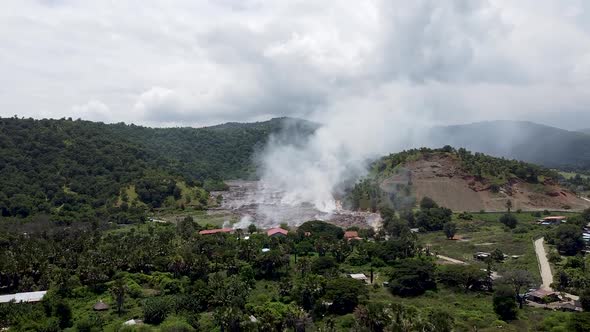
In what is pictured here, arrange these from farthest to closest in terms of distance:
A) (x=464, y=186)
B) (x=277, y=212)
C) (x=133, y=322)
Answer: (x=464, y=186) < (x=277, y=212) < (x=133, y=322)

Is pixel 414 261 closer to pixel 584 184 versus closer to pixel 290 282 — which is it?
pixel 290 282

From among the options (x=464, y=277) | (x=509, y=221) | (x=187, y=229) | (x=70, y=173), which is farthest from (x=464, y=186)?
(x=70, y=173)

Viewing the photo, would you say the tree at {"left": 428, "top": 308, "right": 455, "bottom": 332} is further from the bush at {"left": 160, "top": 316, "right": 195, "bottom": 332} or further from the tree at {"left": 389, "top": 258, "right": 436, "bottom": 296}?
the bush at {"left": 160, "top": 316, "right": 195, "bottom": 332}

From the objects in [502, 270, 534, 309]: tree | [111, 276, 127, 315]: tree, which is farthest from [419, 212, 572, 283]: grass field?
[111, 276, 127, 315]: tree

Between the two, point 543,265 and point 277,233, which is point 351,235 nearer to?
point 277,233

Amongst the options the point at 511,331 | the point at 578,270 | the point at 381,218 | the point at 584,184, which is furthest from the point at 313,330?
the point at 584,184

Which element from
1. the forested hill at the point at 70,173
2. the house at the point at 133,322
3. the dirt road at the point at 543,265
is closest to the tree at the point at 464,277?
the dirt road at the point at 543,265
